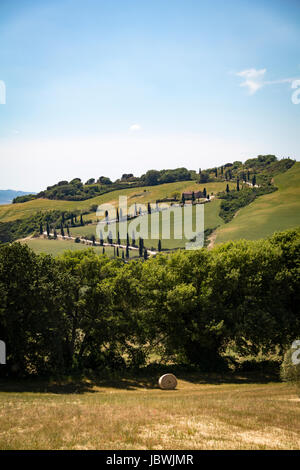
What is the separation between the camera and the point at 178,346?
135 feet

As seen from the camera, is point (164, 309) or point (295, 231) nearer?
point (164, 309)

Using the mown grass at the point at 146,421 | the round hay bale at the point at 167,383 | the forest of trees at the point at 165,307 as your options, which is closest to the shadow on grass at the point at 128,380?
the mown grass at the point at 146,421

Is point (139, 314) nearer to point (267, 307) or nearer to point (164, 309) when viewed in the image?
point (164, 309)

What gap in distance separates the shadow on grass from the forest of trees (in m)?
1.56

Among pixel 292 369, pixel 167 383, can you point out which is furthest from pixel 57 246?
pixel 292 369

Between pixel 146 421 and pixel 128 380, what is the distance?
18.1 metres

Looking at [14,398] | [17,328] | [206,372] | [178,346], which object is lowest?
[206,372]

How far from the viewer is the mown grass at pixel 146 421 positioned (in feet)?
52.9

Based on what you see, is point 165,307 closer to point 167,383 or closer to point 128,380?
point 128,380

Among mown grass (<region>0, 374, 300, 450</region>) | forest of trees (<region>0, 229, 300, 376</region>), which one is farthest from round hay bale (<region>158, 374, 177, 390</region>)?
forest of trees (<region>0, 229, 300, 376</region>)

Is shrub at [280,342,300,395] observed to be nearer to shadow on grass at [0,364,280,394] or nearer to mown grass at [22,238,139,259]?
shadow on grass at [0,364,280,394]

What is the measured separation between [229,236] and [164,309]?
12201 cm
